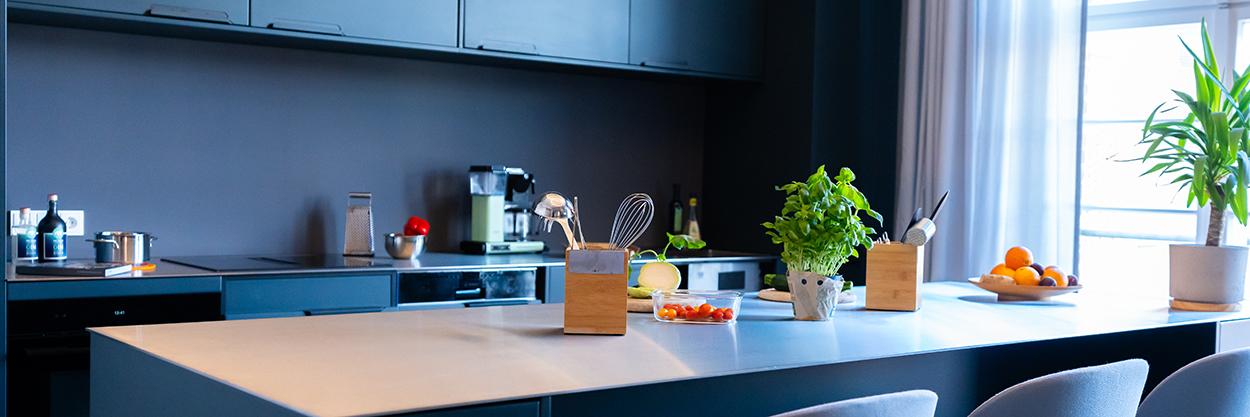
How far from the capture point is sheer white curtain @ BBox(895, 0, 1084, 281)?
409cm

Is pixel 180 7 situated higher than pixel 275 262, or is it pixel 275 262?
pixel 180 7

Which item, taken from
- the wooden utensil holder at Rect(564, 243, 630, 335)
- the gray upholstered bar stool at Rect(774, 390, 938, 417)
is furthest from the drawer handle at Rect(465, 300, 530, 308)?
the gray upholstered bar stool at Rect(774, 390, 938, 417)

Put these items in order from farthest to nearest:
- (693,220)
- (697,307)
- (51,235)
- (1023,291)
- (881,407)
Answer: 1. (693,220)
2. (51,235)
3. (1023,291)
4. (697,307)
5. (881,407)

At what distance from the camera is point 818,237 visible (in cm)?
226

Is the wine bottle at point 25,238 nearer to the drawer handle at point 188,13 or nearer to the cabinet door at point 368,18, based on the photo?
the drawer handle at point 188,13

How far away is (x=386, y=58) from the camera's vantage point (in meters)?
4.20

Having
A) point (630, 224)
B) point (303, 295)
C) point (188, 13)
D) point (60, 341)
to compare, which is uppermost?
point (188, 13)

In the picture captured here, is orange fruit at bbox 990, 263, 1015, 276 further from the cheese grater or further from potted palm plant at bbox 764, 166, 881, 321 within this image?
the cheese grater

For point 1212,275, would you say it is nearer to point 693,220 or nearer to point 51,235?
point 693,220

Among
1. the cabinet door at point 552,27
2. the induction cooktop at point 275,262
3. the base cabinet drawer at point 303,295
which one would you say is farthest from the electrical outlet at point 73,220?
the cabinet door at point 552,27

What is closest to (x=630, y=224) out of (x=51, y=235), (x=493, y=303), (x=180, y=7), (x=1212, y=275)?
(x=493, y=303)

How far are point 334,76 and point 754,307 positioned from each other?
215cm

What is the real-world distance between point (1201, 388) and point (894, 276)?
27.5 inches

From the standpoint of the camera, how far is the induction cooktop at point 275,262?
339cm
